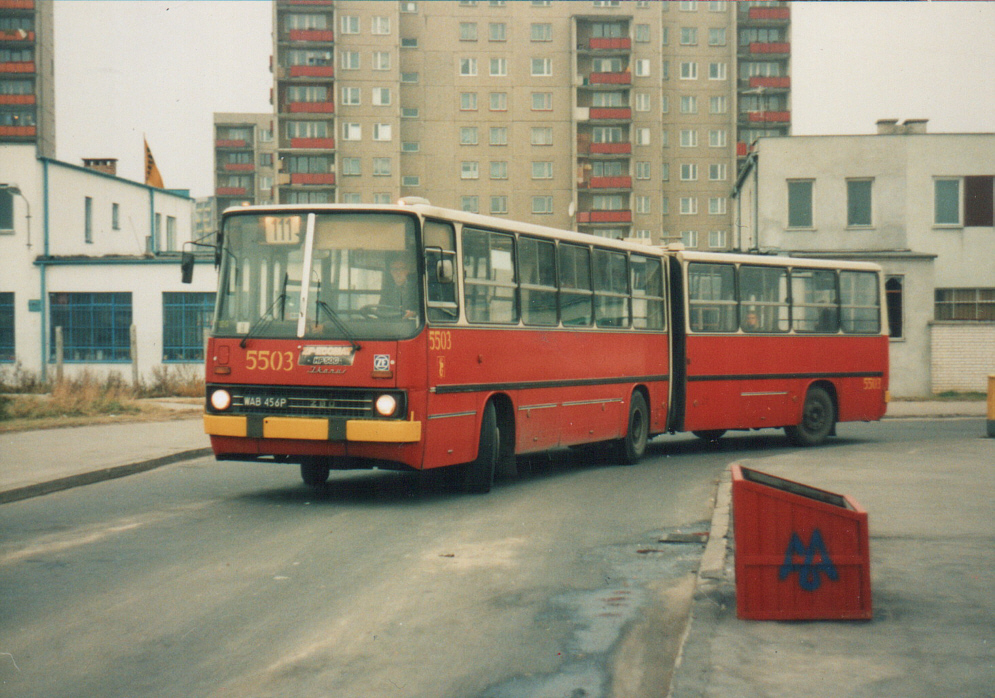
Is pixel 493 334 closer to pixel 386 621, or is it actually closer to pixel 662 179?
pixel 386 621

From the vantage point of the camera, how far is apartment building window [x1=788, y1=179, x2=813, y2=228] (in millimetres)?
38500

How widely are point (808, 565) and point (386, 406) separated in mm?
5482

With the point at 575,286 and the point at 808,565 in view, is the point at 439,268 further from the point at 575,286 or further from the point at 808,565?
the point at 808,565

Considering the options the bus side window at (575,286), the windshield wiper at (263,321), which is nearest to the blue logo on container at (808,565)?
the windshield wiper at (263,321)

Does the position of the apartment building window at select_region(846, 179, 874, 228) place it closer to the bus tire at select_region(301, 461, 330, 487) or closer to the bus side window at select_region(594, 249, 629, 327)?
the bus side window at select_region(594, 249, 629, 327)

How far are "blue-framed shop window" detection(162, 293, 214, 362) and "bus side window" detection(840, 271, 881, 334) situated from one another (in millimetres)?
22819

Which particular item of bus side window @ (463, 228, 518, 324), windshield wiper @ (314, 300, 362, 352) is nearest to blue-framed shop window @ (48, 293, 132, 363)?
bus side window @ (463, 228, 518, 324)

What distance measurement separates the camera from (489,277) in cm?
1274

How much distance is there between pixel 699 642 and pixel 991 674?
130 centimetres

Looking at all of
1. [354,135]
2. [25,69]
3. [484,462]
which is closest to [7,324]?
[484,462]

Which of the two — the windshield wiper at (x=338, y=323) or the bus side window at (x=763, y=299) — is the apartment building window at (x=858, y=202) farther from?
the windshield wiper at (x=338, y=323)

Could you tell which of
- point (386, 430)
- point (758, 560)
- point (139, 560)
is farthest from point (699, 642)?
point (386, 430)

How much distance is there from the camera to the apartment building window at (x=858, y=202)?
3838 cm

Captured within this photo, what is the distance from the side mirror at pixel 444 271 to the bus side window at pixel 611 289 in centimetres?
446
